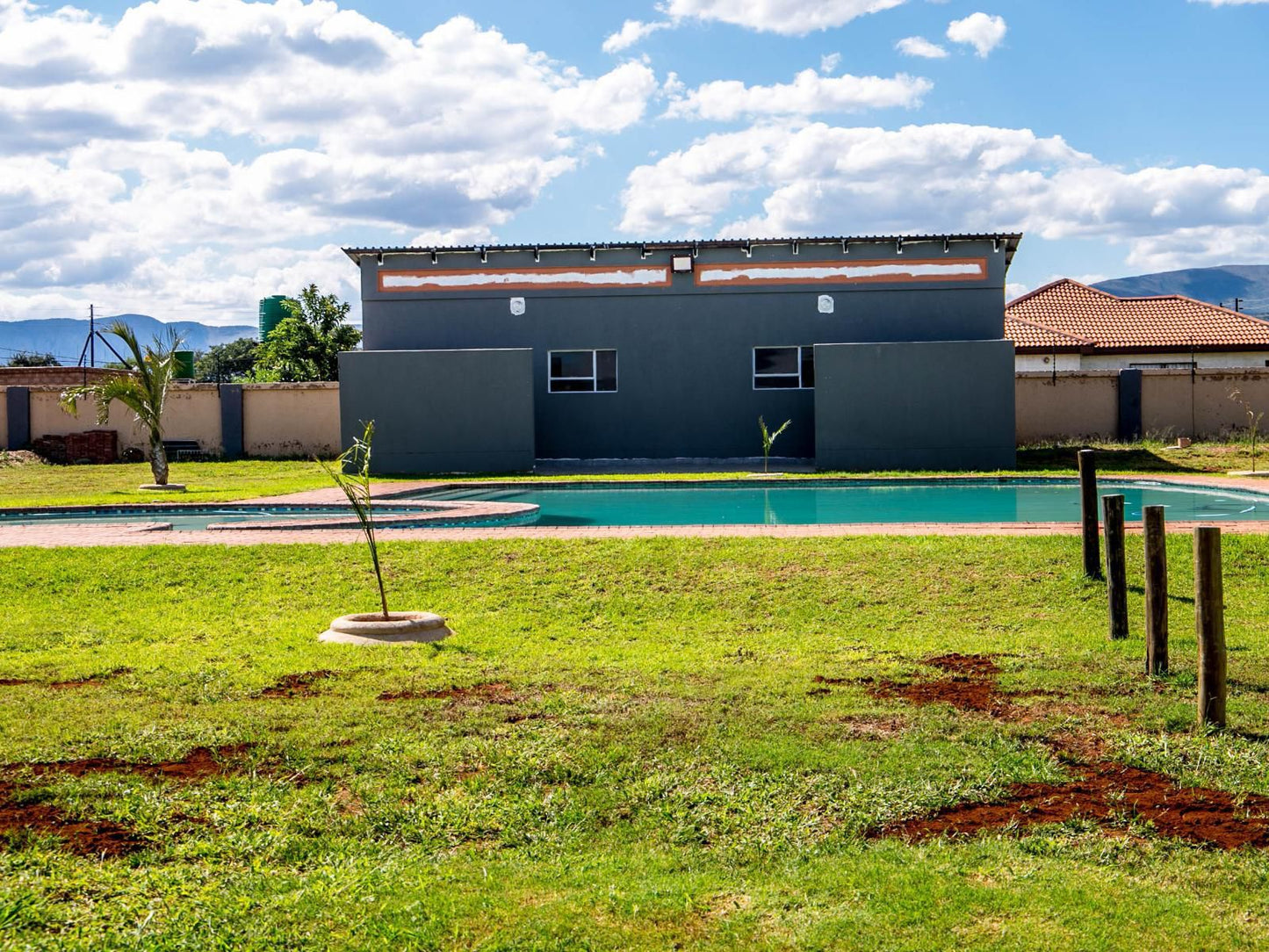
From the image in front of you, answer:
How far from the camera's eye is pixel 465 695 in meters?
6.34

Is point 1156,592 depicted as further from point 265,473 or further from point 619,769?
point 265,473

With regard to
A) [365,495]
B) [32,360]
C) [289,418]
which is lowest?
[365,495]

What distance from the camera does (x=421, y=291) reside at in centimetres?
2372

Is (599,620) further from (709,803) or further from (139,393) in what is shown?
(139,393)

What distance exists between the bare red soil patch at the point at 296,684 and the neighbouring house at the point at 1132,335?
25.7 meters

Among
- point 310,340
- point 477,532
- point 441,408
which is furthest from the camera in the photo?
point 310,340

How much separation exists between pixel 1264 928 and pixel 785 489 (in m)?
14.9

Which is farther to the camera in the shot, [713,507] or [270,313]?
[270,313]

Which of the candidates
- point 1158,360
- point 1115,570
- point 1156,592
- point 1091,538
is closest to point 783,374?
point 1158,360

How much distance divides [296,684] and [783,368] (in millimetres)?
17708

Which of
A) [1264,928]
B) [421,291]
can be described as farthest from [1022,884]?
[421,291]

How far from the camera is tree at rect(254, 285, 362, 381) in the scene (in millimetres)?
43938

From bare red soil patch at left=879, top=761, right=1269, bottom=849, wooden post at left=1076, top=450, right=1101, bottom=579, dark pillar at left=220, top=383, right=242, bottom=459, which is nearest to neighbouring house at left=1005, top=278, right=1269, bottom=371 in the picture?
dark pillar at left=220, top=383, right=242, bottom=459

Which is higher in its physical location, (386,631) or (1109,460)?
(1109,460)
